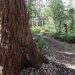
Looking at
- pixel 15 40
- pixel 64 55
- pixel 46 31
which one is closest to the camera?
pixel 15 40

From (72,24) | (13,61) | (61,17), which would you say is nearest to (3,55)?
(13,61)

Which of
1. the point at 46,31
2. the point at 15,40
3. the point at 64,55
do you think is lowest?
the point at 46,31

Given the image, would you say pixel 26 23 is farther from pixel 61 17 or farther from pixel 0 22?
pixel 61 17

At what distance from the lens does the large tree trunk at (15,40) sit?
3.81m

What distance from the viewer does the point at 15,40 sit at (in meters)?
4.01

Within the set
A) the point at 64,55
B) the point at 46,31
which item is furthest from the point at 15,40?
the point at 46,31

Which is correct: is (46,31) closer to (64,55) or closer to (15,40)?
(64,55)

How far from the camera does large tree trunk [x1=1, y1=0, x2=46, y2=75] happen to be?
12.5 ft

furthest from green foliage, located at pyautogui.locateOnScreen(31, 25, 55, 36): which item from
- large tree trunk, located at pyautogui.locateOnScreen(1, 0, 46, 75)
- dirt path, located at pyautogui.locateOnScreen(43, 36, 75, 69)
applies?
large tree trunk, located at pyautogui.locateOnScreen(1, 0, 46, 75)

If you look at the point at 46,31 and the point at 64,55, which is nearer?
the point at 64,55

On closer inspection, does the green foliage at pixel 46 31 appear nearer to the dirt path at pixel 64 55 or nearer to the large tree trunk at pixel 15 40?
the dirt path at pixel 64 55

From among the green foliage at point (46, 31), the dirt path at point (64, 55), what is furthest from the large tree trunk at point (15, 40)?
A: the green foliage at point (46, 31)

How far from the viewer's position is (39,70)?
4.65m

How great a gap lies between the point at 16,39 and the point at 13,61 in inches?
16.2
